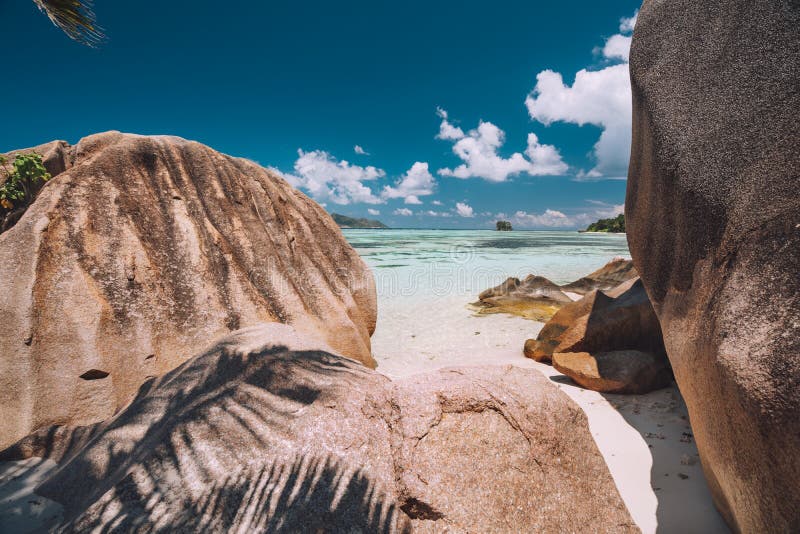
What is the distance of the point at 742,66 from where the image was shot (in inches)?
101

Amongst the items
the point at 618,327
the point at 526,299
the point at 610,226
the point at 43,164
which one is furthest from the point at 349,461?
the point at 610,226

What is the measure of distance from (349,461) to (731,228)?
2980 mm

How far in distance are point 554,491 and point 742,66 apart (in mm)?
3287

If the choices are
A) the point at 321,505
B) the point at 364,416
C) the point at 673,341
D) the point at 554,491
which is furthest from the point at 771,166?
the point at 321,505

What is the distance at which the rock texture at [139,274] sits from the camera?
3336 mm

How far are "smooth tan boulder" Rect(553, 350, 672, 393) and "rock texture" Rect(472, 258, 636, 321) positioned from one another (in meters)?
4.79

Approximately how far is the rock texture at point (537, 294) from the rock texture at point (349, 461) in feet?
26.0

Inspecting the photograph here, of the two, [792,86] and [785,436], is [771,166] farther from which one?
[785,436]

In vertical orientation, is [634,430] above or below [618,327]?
below

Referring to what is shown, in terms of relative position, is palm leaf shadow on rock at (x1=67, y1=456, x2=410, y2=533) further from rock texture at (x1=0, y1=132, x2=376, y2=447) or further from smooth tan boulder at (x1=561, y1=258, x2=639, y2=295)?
smooth tan boulder at (x1=561, y1=258, x2=639, y2=295)

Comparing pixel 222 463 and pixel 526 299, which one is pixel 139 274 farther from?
pixel 526 299

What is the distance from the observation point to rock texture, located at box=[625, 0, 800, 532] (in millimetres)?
1831

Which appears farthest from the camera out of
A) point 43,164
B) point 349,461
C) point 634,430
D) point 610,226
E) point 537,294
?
point 610,226

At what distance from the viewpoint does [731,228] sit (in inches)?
94.6
